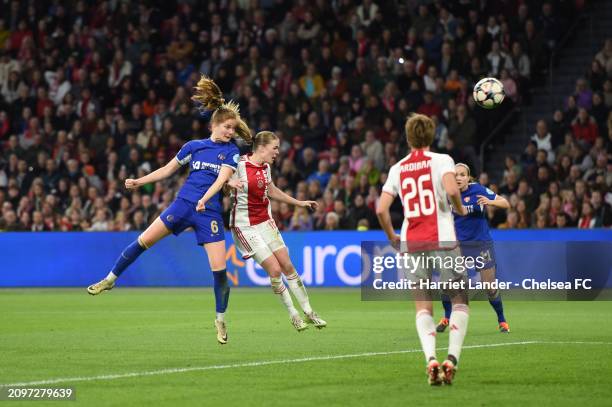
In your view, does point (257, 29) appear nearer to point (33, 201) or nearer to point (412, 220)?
point (33, 201)

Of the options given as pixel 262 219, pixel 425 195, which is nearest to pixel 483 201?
pixel 262 219

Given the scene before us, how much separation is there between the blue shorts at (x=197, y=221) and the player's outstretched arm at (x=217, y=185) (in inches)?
13.2

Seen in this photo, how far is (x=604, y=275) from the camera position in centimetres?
2000

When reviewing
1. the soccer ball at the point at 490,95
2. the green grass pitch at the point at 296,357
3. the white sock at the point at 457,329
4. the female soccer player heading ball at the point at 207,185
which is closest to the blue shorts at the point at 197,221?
the female soccer player heading ball at the point at 207,185

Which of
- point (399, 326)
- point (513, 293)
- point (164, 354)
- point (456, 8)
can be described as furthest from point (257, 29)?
point (164, 354)

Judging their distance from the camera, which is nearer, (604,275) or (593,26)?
(604,275)

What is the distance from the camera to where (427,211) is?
888 cm

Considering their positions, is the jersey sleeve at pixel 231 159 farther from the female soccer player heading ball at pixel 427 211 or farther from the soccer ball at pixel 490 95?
the soccer ball at pixel 490 95

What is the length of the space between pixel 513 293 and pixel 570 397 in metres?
12.7

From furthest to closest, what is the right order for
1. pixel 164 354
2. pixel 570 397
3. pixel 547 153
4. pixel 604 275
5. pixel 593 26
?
1. pixel 593 26
2. pixel 547 153
3. pixel 604 275
4. pixel 164 354
5. pixel 570 397

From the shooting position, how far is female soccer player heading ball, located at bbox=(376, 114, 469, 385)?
8805 mm

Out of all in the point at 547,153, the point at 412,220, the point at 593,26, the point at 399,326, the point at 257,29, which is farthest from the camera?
the point at 257,29

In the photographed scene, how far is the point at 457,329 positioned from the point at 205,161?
169 inches

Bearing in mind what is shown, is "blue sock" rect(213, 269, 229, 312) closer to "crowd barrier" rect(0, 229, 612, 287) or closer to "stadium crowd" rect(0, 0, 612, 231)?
"crowd barrier" rect(0, 229, 612, 287)
